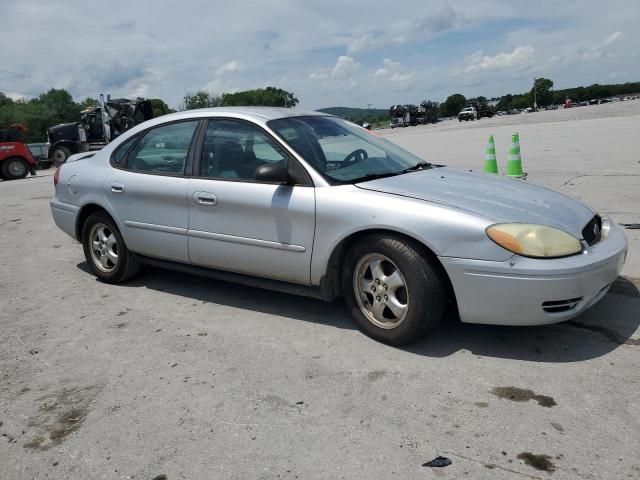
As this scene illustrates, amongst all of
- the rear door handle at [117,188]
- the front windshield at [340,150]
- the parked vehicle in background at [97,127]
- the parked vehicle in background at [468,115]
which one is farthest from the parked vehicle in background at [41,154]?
the parked vehicle in background at [468,115]

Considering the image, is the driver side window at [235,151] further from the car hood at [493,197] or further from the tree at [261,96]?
the tree at [261,96]

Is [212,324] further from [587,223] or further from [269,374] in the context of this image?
[587,223]

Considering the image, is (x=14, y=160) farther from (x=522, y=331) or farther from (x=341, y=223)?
(x=522, y=331)

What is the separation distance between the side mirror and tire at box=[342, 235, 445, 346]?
2.21 ft

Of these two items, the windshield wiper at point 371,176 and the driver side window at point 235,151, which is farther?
the driver side window at point 235,151

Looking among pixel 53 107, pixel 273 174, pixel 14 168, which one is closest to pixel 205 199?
pixel 273 174

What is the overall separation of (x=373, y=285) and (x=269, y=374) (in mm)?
853

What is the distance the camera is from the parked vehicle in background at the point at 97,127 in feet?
82.5

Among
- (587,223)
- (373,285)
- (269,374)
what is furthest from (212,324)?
(587,223)

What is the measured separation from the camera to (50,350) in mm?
3877

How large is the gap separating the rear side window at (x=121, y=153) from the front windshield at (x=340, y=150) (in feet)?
5.05

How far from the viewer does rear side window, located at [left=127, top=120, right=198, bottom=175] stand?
4.55 m

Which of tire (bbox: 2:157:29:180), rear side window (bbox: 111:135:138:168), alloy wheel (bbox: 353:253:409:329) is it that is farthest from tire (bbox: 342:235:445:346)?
tire (bbox: 2:157:29:180)

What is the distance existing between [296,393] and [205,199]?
1.79 meters
